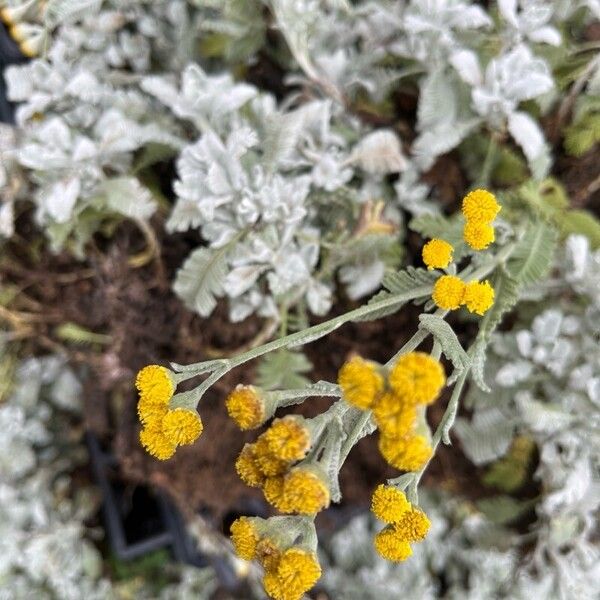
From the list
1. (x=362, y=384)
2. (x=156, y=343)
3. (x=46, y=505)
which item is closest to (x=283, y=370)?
(x=156, y=343)

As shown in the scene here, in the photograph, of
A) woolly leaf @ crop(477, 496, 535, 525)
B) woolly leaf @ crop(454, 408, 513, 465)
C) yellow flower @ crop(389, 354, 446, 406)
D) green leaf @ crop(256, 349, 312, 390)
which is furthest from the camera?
woolly leaf @ crop(477, 496, 535, 525)

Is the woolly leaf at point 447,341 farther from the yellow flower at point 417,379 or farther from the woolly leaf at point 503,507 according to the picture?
the woolly leaf at point 503,507

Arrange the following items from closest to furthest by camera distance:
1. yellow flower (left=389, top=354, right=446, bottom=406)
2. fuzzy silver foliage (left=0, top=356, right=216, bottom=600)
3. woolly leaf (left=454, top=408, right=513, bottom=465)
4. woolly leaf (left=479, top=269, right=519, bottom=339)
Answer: yellow flower (left=389, top=354, right=446, bottom=406) < woolly leaf (left=479, top=269, right=519, bottom=339) < woolly leaf (left=454, top=408, right=513, bottom=465) < fuzzy silver foliage (left=0, top=356, right=216, bottom=600)

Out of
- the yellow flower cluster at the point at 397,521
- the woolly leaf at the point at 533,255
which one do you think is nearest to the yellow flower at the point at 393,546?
the yellow flower cluster at the point at 397,521

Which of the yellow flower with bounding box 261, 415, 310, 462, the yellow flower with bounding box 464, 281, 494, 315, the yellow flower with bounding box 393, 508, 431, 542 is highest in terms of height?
the yellow flower with bounding box 464, 281, 494, 315

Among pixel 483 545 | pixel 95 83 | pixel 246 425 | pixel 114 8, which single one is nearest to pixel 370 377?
pixel 246 425

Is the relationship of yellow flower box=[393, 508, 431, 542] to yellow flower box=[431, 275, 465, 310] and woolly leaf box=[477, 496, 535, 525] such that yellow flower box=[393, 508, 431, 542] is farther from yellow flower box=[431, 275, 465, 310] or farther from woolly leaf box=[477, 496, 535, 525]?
woolly leaf box=[477, 496, 535, 525]

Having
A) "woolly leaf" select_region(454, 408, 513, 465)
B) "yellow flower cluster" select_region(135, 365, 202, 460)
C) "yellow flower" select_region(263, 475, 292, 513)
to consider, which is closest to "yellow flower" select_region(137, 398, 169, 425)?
"yellow flower cluster" select_region(135, 365, 202, 460)

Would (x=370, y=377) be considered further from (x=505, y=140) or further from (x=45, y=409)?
(x=45, y=409)
